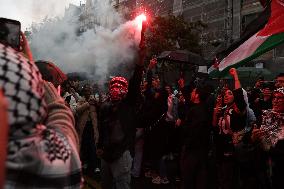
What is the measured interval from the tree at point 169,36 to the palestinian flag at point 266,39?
2123 cm

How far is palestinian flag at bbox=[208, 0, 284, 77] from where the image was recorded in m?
5.95

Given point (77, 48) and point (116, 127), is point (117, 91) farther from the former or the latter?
point (77, 48)

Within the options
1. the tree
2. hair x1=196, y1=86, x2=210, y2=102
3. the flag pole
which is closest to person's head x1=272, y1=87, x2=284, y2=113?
hair x1=196, y1=86, x2=210, y2=102

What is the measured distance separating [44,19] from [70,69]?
6123 mm

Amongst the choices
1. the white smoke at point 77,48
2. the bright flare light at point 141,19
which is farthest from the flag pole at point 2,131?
the white smoke at point 77,48

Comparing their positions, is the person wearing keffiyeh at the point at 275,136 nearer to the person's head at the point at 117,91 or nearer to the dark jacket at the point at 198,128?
the person's head at the point at 117,91

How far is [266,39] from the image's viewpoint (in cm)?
620

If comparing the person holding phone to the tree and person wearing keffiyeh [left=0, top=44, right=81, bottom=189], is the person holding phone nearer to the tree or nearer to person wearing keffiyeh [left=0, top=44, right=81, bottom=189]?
person wearing keffiyeh [left=0, top=44, right=81, bottom=189]

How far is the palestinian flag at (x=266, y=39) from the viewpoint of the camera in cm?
595

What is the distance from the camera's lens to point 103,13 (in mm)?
29906

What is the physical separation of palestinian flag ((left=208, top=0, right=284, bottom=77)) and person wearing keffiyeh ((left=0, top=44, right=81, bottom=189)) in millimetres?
4959

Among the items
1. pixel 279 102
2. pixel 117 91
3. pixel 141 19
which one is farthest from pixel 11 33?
Answer: pixel 279 102

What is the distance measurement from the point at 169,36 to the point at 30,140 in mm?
27733

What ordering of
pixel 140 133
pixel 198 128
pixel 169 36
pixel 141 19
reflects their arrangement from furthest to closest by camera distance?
pixel 169 36, pixel 140 133, pixel 198 128, pixel 141 19
